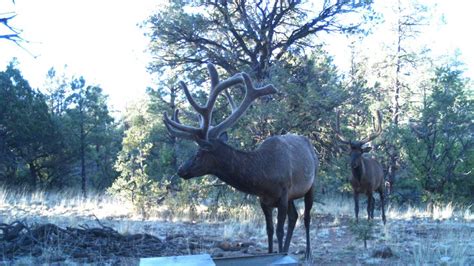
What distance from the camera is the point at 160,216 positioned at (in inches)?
540

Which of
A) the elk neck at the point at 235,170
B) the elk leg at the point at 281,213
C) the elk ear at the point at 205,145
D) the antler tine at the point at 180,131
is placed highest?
the antler tine at the point at 180,131

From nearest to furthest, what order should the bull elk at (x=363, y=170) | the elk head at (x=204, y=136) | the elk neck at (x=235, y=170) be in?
the elk head at (x=204, y=136) < the elk neck at (x=235, y=170) < the bull elk at (x=363, y=170)

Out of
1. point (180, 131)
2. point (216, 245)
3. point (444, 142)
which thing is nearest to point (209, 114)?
point (180, 131)

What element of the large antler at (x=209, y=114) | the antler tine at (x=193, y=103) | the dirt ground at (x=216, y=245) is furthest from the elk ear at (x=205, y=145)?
the dirt ground at (x=216, y=245)

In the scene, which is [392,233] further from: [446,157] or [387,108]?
[387,108]

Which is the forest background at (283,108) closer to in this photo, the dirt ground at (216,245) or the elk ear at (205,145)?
the dirt ground at (216,245)

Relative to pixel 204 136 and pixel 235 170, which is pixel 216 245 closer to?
pixel 235 170

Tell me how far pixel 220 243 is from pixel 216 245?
0.30ft

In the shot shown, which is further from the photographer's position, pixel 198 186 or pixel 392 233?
pixel 198 186

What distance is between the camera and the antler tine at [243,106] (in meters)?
7.06

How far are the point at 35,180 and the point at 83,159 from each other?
8.53 feet

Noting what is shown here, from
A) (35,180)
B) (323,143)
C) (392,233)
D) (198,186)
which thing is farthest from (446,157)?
(35,180)

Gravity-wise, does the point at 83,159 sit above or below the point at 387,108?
below

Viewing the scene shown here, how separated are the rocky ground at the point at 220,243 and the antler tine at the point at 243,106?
210 centimetres
